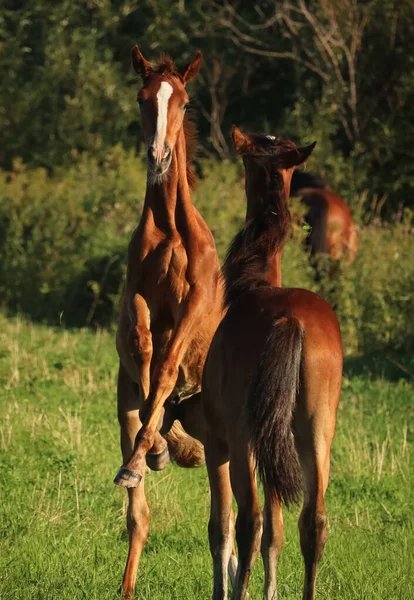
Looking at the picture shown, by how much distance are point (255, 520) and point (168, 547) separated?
1.90m

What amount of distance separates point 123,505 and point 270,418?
9.04 ft

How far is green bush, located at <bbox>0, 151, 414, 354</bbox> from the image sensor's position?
14312mm

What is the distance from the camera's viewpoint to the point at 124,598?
5941mm

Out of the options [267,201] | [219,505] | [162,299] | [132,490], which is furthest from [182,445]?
[267,201]

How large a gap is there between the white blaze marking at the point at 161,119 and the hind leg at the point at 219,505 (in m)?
1.47

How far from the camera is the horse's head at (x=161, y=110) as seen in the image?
5926 millimetres

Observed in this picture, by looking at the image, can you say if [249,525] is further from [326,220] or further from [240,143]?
[326,220]

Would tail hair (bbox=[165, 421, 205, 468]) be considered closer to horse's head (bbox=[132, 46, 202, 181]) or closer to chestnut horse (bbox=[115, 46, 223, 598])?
chestnut horse (bbox=[115, 46, 223, 598])

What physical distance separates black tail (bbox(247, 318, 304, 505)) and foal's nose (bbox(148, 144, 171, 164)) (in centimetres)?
127

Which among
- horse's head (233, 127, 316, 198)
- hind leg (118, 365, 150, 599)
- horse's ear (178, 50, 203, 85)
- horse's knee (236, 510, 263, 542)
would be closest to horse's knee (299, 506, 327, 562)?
horse's knee (236, 510, 263, 542)

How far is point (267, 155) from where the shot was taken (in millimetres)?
6188

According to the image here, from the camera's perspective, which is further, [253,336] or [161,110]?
[161,110]

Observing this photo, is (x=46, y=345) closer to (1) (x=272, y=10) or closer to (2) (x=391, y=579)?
(2) (x=391, y=579)

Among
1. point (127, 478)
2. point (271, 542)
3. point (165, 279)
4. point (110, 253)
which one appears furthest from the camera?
point (110, 253)
